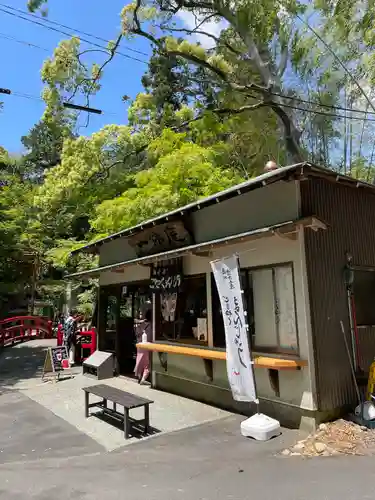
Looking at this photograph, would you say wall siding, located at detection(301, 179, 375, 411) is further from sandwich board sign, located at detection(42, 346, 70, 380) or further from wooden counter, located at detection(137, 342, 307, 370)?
sandwich board sign, located at detection(42, 346, 70, 380)

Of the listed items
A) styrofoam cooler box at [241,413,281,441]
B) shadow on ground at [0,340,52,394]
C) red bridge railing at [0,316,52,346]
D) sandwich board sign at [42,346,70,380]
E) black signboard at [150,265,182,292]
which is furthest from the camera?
red bridge railing at [0,316,52,346]

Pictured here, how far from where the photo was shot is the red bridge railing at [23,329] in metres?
21.3

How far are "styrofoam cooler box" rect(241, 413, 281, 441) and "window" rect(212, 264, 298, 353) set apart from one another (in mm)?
1215

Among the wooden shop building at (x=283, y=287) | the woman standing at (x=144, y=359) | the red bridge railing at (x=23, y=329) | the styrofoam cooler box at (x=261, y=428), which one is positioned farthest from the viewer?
the red bridge railing at (x=23, y=329)

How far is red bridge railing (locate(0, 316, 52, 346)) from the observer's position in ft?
70.0

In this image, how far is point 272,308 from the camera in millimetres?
7312

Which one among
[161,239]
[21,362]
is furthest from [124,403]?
[21,362]

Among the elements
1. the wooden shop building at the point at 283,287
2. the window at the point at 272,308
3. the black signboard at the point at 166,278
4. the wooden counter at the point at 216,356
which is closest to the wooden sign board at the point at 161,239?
the wooden shop building at the point at 283,287

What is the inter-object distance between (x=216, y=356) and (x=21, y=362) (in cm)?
1123

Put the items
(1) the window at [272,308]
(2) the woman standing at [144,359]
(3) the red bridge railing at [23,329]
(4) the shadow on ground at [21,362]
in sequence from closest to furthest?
1. (1) the window at [272,308]
2. (2) the woman standing at [144,359]
3. (4) the shadow on ground at [21,362]
4. (3) the red bridge railing at [23,329]

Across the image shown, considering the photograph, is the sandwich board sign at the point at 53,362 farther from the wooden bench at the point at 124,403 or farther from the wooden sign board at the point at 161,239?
the wooden bench at the point at 124,403

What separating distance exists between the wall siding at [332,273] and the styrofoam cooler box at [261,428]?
0.80 meters

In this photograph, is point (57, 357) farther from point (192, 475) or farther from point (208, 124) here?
point (208, 124)

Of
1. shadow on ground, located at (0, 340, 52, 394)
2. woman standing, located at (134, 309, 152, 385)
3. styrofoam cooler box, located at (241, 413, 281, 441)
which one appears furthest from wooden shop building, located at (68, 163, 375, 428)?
shadow on ground, located at (0, 340, 52, 394)
